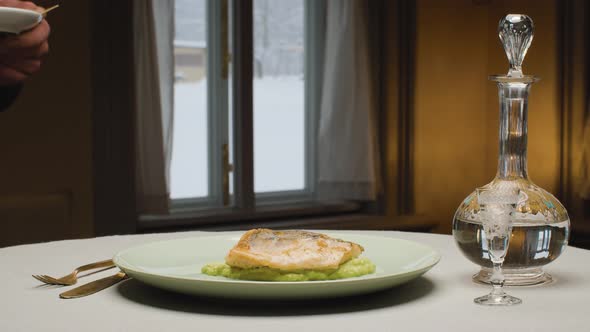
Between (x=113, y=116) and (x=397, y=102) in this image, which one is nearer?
(x=113, y=116)

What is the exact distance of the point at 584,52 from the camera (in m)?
3.95

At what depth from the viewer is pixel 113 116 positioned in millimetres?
3318

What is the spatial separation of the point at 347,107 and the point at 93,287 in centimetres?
320

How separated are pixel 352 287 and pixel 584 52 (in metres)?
3.51

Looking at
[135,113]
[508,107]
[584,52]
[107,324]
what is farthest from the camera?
[584,52]

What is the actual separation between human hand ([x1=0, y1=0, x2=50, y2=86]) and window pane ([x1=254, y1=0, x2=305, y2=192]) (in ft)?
6.87

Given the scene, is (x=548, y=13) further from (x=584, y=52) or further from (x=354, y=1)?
(x=354, y=1)

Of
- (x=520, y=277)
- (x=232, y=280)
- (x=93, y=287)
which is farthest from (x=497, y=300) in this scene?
(x=93, y=287)

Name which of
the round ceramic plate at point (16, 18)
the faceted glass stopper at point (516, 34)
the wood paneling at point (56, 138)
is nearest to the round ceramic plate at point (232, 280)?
the faceted glass stopper at point (516, 34)

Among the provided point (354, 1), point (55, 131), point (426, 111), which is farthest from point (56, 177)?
point (426, 111)

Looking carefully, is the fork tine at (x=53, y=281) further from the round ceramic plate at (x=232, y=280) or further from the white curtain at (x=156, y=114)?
the white curtain at (x=156, y=114)

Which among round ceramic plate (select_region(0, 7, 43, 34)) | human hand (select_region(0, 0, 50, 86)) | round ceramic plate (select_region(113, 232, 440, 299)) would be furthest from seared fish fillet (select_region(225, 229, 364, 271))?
human hand (select_region(0, 0, 50, 86))

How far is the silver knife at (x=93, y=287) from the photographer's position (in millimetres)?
854

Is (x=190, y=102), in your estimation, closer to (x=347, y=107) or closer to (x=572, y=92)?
(x=347, y=107)
